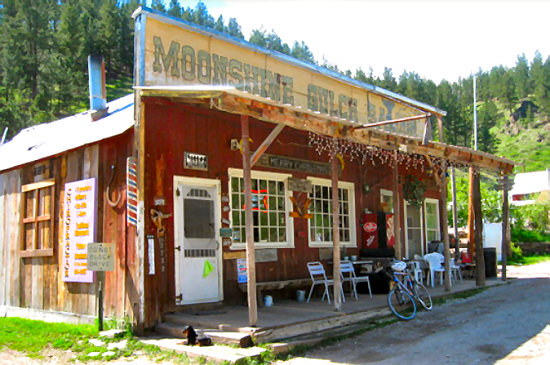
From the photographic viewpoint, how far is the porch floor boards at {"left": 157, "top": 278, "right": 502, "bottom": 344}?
6.62 metres

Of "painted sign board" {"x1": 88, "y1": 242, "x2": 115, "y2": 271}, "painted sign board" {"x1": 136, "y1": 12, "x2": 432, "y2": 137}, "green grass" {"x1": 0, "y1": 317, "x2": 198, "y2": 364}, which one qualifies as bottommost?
"green grass" {"x1": 0, "y1": 317, "x2": 198, "y2": 364}

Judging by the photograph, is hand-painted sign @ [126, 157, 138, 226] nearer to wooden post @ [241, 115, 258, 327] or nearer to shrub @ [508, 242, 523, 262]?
wooden post @ [241, 115, 258, 327]

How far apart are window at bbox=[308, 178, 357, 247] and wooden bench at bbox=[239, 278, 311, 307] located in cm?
103

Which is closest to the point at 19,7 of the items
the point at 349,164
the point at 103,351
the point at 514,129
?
the point at 349,164

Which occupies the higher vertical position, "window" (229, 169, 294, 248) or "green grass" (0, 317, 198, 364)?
"window" (229, 169, 294, 248)

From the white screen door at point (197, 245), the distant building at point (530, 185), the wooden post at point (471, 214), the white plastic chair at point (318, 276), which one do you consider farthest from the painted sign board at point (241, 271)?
the distant building at point (530, 185)

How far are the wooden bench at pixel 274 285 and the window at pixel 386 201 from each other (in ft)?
12.0

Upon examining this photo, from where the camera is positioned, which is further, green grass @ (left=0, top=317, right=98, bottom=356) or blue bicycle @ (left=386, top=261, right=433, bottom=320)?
blue bicycle @ (left=386, top=261, right=433, bottom=320)

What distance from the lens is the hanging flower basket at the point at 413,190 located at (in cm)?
1355

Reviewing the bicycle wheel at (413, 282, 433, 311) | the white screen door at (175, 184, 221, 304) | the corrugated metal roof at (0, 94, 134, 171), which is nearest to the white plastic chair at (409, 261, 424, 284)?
the bicycle wheel at (413, 282, 433, 311)

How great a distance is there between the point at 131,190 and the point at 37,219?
3012 mm

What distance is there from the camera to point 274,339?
6.60 meters

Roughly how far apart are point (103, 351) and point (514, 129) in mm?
122574

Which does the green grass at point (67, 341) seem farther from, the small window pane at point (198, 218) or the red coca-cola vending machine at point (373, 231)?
the red coca-cola vending machine at point (373, 231)
